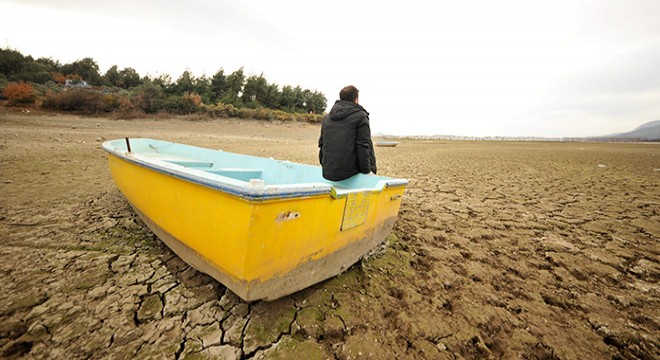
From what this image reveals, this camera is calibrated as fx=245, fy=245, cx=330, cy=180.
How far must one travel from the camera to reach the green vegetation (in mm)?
16203

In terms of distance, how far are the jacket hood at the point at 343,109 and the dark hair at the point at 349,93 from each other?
0.26ft

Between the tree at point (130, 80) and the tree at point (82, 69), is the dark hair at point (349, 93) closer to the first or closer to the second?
the tree at point (130, 80)

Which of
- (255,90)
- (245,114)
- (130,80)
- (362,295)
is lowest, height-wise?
(362,295)

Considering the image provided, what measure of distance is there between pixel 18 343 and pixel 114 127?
57.7ft

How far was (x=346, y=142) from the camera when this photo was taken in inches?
105

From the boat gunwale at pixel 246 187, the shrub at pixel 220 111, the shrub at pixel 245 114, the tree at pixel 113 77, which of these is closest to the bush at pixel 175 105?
the shrub at pixel 220 111

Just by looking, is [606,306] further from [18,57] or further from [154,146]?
[18,57]

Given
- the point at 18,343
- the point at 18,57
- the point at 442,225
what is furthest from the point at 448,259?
the point at 18,57

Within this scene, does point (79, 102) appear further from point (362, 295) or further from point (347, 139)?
point (362, 295)

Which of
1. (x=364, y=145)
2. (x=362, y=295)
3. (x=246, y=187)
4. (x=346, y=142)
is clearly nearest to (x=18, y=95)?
(x=346, y=142)

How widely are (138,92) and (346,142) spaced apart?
26.2 meters

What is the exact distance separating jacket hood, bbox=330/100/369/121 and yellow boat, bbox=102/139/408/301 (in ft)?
2.75

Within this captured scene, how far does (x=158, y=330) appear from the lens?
1.57 meters

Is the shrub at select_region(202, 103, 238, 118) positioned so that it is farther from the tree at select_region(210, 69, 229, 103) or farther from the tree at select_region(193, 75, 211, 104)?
the tree at select_region(210, 69, 229, 103)
